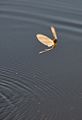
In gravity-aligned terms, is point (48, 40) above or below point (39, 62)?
above

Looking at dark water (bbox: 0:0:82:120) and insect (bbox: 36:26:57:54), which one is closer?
dark water (bbox: 0:0:82:120)

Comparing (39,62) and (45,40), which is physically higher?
(45,40)

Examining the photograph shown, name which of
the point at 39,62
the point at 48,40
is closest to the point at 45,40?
the point at 48,40

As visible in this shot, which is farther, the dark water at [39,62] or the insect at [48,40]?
the insect at [48,40]

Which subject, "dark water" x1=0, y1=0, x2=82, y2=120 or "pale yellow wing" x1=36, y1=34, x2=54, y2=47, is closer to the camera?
"dark water" x1=0, y1=0, x2=82, y2=120

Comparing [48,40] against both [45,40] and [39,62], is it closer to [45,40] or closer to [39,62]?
[45,40]

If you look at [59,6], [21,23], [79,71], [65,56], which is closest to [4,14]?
[21,23]

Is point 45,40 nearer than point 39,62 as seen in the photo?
No

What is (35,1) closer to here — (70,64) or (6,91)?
(70,64)
